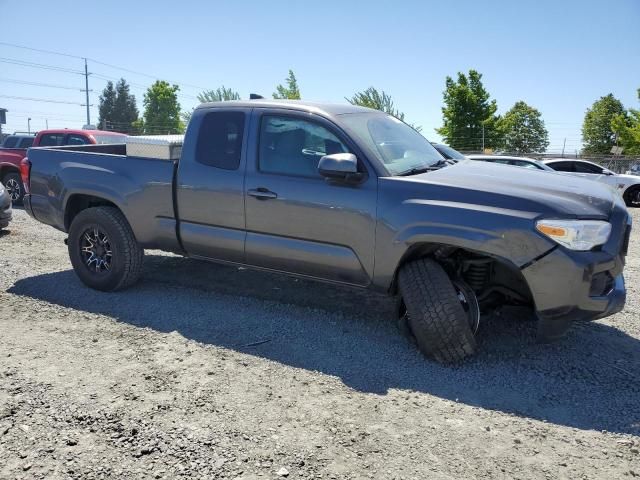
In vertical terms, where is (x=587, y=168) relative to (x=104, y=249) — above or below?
above

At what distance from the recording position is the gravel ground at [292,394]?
2723 mm

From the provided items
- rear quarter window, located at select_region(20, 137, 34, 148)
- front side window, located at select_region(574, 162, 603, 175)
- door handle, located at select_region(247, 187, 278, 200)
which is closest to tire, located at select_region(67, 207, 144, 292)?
door handle, located at select_region(247, 187, 278, 200)

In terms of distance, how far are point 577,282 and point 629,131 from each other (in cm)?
5931

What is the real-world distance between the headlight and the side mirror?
4.36ft

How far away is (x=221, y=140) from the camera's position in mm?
4699

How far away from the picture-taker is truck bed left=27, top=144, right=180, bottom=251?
4.92m

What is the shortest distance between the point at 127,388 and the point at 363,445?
5.28ft

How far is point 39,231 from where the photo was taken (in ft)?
28.6

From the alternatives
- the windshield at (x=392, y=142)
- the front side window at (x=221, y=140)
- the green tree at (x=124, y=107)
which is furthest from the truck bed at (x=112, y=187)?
the green tree at (x=124, y=107)

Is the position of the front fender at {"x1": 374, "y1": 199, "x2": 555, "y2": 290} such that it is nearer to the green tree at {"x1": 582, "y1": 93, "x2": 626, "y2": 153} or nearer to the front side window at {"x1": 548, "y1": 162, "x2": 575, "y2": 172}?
the front side window at {"x1": 548, "y1": 162, "x2": 575, "y2": 172}

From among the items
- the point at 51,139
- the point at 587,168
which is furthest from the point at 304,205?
the point at 587,168

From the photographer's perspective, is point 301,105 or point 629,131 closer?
point 301,105

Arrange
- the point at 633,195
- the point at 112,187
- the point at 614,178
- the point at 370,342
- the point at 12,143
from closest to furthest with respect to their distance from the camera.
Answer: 1. the point at 370,342
2. the point at 112,187
3. the point at 12,143
4. the point at 614,178
5. the point at 633,195

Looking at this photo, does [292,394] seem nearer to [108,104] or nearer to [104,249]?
[104,249]
